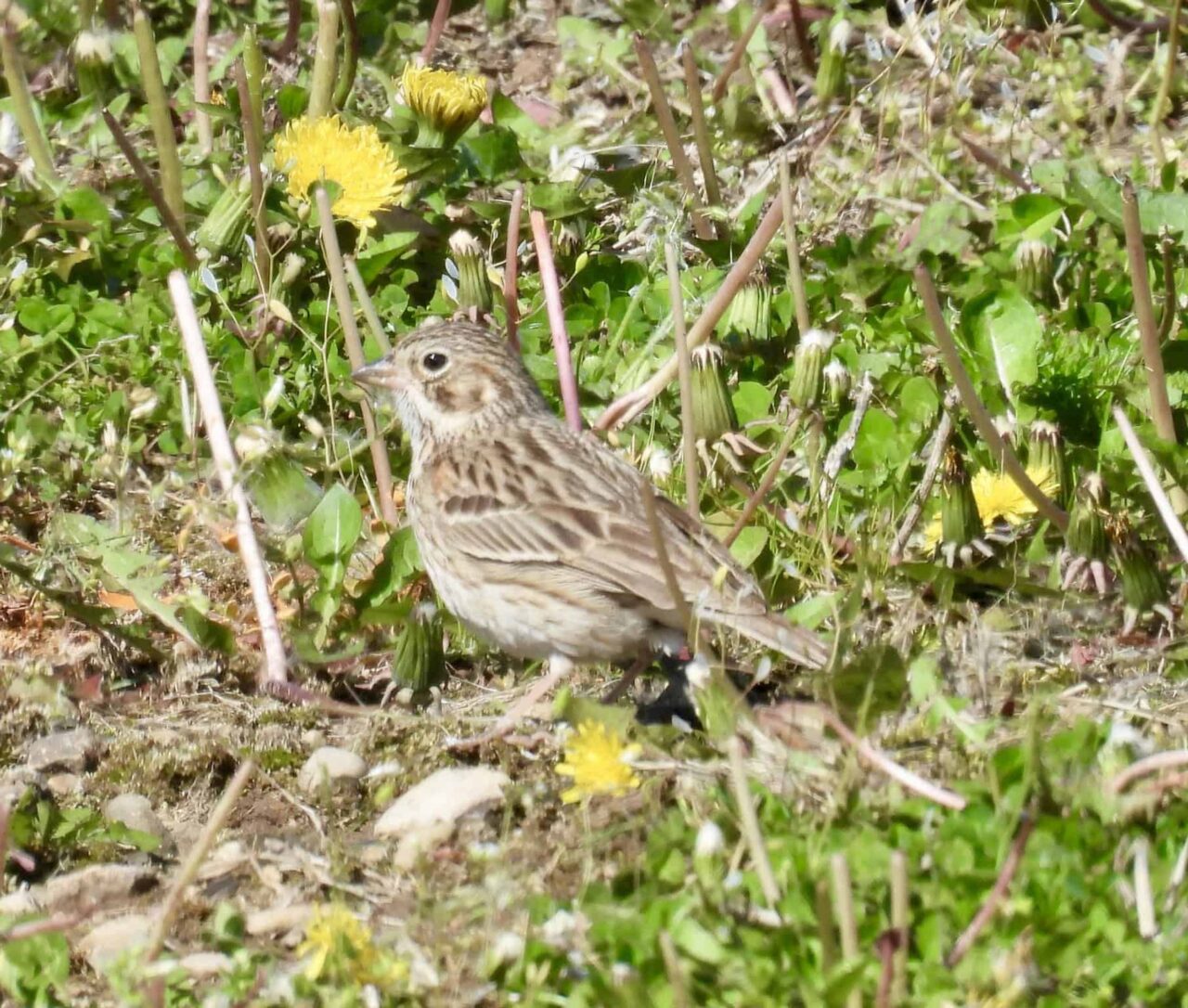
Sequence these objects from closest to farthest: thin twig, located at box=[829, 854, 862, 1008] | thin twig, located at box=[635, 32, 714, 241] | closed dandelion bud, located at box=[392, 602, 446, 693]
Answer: thin twig, located at box=[829, 854, 862, 1008] → closed dandelion bud, located at box=[392, 602, 446, 693] → thin twig, located at box=[635, 32, 714, 241]

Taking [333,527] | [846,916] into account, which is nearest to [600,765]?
[846,916]

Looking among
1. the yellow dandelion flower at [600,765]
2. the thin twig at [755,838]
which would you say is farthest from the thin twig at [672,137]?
the thin twig at [755,838]

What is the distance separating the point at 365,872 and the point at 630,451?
88.4 inches

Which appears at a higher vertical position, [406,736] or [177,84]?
[177,84]

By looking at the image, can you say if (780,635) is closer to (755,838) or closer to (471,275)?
(755,838)

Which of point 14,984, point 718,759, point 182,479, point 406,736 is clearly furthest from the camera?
point 182,479

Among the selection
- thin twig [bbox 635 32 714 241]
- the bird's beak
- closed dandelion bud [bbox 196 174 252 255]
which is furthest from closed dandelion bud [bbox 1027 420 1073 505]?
closed dandelion bud [bbox 196 174 252 255]

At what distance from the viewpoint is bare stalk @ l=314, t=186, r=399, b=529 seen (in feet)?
19.2

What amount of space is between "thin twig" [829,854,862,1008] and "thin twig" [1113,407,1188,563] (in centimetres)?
191

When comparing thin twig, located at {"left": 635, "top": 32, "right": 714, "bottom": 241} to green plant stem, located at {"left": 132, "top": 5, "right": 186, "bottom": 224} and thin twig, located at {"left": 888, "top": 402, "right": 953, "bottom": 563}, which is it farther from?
green plant stem, located at {"left": 132, "top": 5, "right": 186, "bottom": 224}

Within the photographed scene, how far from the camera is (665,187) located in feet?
23.9

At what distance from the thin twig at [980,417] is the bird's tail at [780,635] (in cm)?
80

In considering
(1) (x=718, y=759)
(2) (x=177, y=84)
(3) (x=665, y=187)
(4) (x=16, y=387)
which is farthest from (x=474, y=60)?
(1) (x=718, y=759)

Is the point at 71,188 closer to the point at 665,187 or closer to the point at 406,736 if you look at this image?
the point at 665,187
